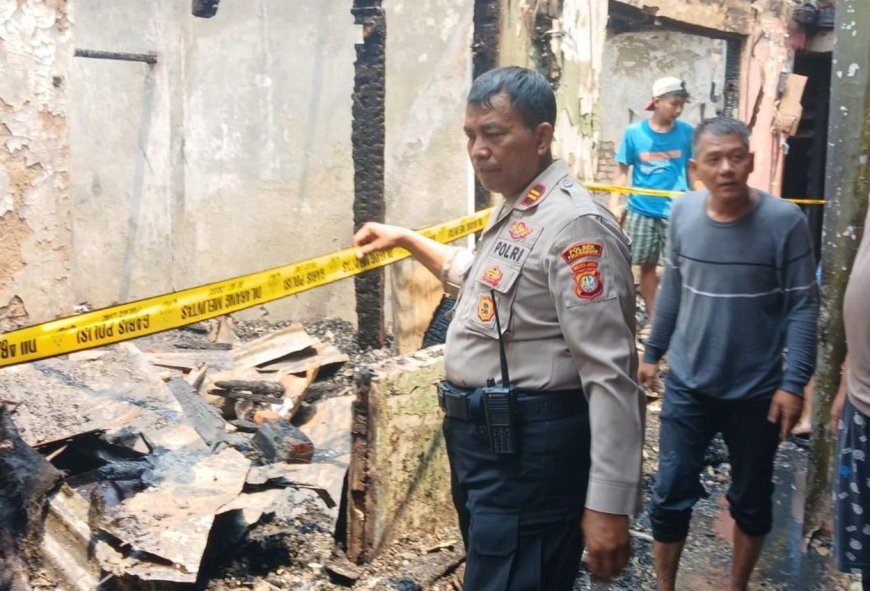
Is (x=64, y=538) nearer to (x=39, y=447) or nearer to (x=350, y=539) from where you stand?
(x=39, y=447)

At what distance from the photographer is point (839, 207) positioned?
3.86 m

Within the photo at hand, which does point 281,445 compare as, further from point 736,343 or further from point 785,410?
point 785,410

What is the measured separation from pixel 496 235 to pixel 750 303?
1.39 m

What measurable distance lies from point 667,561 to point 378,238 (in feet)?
5.42

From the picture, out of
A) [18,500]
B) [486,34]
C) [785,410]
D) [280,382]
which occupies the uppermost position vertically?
[486,34]

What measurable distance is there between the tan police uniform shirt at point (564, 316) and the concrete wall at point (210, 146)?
6.82 m

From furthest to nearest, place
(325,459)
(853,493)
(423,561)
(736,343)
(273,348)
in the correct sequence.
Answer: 1. (273,348)
2. (325,459)
3. (423,561)
4. (736,343)
5. (853,493)

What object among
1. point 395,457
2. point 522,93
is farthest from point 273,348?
point 522,93

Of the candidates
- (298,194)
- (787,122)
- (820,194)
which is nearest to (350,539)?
(298,194)

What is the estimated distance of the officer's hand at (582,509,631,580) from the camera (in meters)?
1.99

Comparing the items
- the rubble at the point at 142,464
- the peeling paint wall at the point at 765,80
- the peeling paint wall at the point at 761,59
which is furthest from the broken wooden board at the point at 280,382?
the peeling paint wall at the point at 765,80

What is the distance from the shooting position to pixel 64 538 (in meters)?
3.21

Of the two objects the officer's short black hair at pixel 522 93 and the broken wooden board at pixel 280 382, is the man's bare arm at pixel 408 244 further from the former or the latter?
the broken wooden board at pixel 280 382

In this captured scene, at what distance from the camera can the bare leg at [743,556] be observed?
10.9ft
